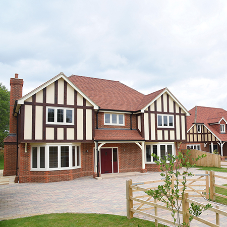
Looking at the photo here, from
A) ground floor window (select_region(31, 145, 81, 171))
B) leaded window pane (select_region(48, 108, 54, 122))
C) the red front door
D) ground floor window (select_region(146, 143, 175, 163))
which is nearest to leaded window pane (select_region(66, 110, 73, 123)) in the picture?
leaded window pane (select_region(48, 108, 54, 122))

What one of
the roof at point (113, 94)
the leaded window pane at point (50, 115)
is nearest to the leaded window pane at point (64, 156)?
the leaded window pane at point (50, 115)

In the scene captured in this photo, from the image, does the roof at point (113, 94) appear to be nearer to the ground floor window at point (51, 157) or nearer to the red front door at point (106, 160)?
the red front door at point (106, 160)

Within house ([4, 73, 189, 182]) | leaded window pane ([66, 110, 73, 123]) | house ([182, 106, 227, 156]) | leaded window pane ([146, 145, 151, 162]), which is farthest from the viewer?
house ([182, 106, 227, 156])

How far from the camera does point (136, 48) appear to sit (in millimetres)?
17453

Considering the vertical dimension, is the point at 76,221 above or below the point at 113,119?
below

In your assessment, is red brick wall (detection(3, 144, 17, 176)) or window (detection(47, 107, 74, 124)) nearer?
window (detection(47, 107, 74, 124))

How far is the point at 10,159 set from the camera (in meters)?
20.2

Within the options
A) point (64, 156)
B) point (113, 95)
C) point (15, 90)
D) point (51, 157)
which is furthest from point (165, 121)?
point (15, 90)

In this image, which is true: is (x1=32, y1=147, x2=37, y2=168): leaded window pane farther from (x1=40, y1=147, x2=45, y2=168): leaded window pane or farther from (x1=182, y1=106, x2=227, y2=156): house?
(x1=182, y1=106, x2=227, y2=156): house

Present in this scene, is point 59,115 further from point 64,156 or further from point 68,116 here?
point 64,156

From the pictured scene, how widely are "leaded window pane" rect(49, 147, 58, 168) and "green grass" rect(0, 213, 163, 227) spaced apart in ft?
28.4

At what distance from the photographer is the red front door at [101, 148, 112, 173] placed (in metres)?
19.8

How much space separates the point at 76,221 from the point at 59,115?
10.7 meters

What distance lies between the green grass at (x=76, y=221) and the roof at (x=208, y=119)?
28671mm
